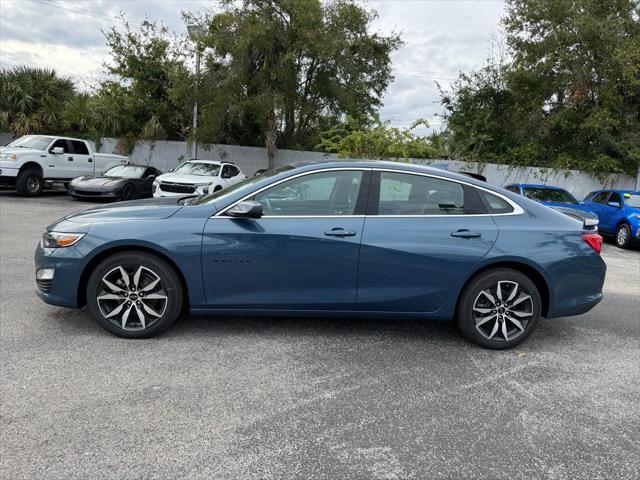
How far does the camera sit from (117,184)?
1490cm

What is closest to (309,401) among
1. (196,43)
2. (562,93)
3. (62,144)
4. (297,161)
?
(62,144)

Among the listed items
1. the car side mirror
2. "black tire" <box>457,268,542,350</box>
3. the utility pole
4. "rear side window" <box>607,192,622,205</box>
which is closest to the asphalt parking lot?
"black tire" <box>457,268,542,350</box>

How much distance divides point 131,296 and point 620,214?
12.6 meters

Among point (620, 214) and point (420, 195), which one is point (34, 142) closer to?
point (420, 195)

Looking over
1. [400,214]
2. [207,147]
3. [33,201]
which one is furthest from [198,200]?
[207,147]

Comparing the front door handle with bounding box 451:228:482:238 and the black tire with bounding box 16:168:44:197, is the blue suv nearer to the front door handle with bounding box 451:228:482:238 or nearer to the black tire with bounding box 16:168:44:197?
the front door handle with bounding box 451:228:482:238

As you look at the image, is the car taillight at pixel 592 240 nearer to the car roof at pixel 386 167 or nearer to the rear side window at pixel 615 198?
the car roof at pixel 386 167

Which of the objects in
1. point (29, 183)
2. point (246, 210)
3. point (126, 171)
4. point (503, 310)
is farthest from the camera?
point (126, 171)

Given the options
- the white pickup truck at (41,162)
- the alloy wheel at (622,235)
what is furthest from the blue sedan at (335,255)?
the white pickup truck at (41,162)

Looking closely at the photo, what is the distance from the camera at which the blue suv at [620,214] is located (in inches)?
483

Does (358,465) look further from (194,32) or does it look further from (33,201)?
(194,32)

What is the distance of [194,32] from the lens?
19.5 metres

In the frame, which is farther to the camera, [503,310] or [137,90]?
[137,90]

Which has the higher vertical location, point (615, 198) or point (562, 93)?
point (562, 93)
